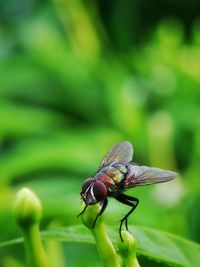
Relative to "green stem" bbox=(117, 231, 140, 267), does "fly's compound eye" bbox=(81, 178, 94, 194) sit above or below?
above

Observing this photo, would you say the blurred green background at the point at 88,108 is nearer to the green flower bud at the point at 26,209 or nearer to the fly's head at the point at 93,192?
the fly's head at the point at 93,192

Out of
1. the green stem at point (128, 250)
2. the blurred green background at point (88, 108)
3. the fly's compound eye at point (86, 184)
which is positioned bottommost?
the blurred green background at point (88, 108)

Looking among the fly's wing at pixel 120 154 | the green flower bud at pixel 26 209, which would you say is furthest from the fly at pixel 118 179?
the green flower bud at pixel 26 209

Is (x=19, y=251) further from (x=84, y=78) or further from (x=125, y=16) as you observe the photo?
(x=125, y=16)

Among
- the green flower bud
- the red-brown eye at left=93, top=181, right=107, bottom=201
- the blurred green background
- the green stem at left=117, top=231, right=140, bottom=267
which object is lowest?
the blurred green background

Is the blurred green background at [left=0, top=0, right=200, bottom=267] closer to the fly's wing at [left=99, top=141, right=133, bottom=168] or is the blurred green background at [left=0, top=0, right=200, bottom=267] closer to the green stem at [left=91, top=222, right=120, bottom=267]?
the fly's wing at [left=99, top=141, right=133, bottom=168]

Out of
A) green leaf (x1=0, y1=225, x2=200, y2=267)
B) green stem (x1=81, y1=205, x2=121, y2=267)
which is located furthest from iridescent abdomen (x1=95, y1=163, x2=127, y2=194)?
green stem (x1=81, y1=205, x2=121, y2=267)

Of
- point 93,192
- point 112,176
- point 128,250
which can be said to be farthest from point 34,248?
point 112,176
